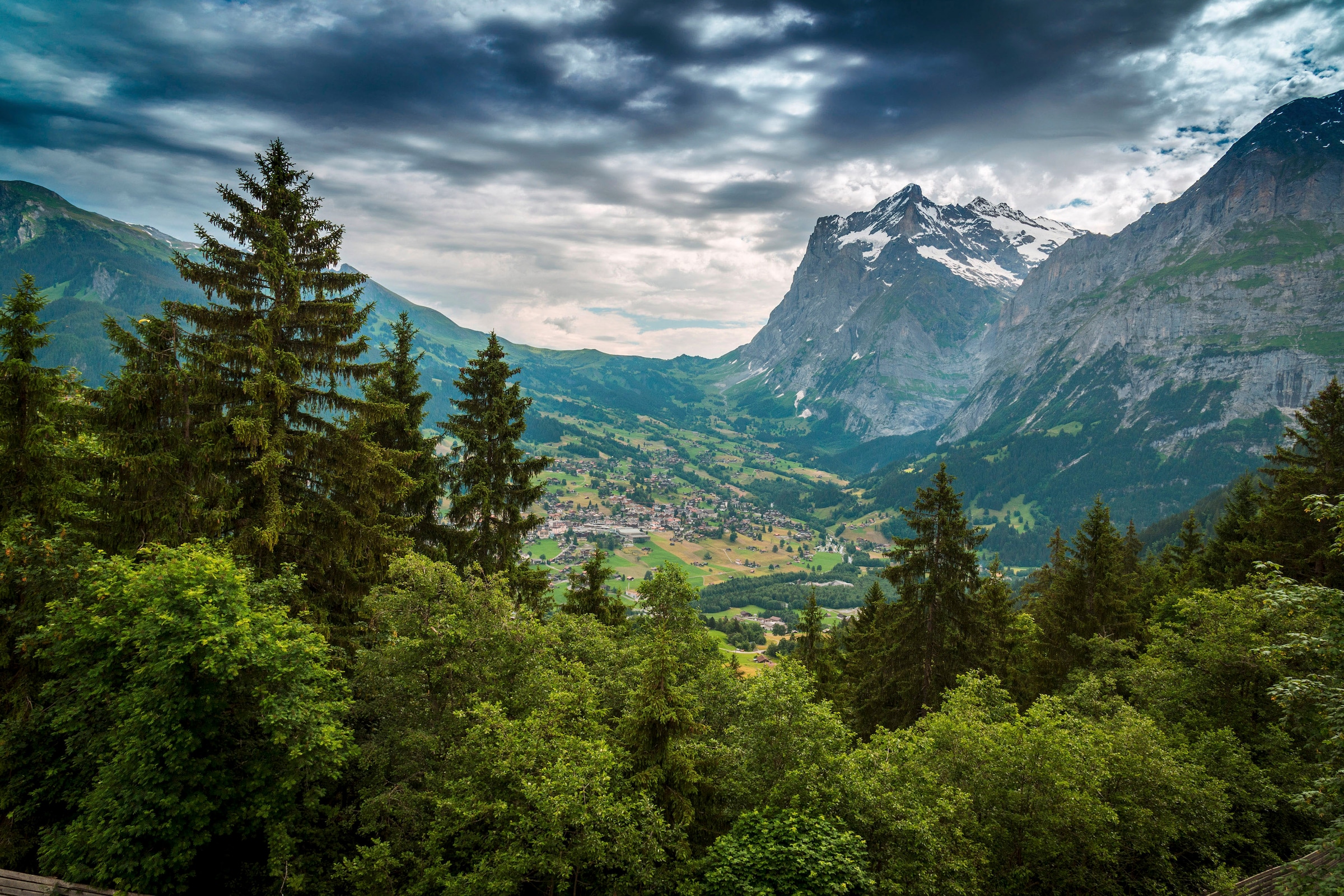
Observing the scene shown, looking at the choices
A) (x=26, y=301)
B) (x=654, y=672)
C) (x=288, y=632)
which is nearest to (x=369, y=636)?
(x=288, y=632)

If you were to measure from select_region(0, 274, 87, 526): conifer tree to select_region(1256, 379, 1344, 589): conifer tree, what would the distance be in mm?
44820

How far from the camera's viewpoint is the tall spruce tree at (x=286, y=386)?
1608 cm

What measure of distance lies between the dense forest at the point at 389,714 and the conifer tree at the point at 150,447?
0.09 metres

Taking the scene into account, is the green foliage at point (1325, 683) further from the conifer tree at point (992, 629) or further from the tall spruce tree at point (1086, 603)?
the tall spruce tree at point (1086, 603)

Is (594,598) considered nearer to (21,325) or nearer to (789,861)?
(789,861)

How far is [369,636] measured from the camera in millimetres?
18781

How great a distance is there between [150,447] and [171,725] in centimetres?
817

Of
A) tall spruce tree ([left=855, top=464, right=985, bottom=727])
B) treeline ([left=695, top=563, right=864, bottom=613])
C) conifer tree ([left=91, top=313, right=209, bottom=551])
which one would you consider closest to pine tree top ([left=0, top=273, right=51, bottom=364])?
conifer tree ([left=91, top=313, right=209, bottom=551])

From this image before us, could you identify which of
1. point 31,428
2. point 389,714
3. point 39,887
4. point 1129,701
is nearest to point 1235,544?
point 1129,701

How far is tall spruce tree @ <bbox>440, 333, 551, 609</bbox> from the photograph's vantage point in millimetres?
25812

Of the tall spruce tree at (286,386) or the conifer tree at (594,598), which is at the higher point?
the tall spruce tree at (286,386)

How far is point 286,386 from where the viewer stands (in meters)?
16.4

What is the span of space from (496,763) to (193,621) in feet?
22.1

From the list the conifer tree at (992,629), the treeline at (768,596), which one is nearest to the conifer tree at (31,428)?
the conifer tree at (992,629)
